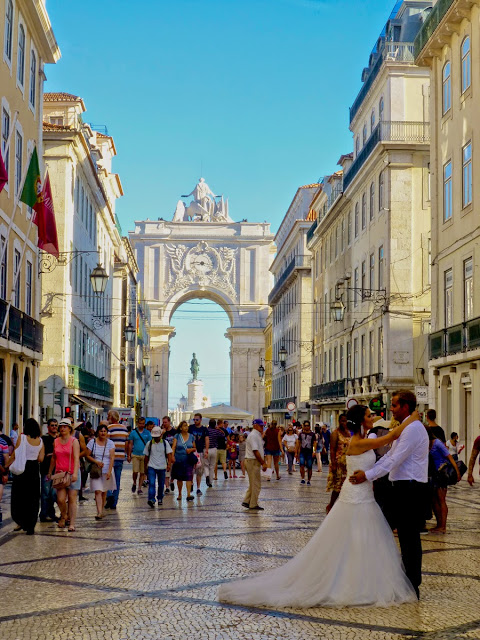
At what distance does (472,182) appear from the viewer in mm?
25719

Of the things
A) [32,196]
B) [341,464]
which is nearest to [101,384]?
[32,196]

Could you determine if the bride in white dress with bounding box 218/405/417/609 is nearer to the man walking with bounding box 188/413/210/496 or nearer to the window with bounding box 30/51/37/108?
the man walking with bounding box 188/413/210/496

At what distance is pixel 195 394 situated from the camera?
116125 mm

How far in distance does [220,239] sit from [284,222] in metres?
16.3

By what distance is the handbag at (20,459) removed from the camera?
13.4 m

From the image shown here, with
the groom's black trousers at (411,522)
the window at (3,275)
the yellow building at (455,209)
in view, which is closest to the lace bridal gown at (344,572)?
the groom's black trousers at (411,522)

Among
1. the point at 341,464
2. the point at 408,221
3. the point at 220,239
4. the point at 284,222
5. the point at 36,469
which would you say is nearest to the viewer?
the point at 341,464

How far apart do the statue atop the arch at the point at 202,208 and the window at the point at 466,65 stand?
72.1 meters

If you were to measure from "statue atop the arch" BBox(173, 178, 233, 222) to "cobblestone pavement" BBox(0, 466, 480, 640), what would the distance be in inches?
3306

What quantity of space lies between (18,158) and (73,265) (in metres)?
13.8

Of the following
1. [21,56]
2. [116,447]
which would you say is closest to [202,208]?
[21,56]

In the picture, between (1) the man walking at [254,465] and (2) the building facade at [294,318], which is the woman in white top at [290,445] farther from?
(2) the building facade at [294,318]

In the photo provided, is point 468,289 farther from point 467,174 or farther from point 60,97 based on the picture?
point 60,97

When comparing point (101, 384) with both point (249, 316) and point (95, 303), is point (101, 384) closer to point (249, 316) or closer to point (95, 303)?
point (95, 303)
